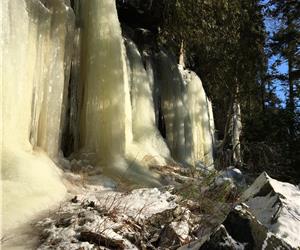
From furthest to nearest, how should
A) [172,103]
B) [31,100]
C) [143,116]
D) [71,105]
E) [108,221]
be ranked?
[172,103] → [143,116] → [71,105] → [31,100] → [108,221]

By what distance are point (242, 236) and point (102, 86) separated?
5316mm

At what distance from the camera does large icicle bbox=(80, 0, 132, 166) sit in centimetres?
855

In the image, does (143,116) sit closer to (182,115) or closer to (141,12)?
(182,115)

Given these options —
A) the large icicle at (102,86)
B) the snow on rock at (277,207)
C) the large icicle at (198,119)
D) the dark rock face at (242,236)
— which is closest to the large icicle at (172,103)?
the large icicle at (198,119)

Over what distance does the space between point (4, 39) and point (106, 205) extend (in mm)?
2604

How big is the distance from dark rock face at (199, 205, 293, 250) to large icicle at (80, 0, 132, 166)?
179 inches

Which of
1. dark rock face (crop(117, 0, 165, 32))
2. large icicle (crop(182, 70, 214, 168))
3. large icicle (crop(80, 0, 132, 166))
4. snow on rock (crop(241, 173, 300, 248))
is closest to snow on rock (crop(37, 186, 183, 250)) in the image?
snow on rock (crop(241, 173, 300, 248))

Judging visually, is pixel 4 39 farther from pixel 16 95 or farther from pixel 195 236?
pixel 195 236

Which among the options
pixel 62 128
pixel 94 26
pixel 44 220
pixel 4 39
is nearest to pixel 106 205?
pixel 44 220

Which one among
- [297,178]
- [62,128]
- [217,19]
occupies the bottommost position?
[297,178]

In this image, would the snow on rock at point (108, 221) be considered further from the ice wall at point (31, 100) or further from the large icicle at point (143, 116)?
the large icicle at point (143, 116)

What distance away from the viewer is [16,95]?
21.4 feet

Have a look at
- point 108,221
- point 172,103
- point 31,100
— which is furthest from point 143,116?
point 108,221

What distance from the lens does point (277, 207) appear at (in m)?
4.54
